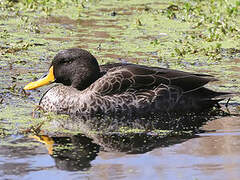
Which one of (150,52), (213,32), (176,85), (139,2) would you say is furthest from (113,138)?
(139,2)

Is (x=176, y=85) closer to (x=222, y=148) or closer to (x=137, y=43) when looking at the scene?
(x=222, y=148)

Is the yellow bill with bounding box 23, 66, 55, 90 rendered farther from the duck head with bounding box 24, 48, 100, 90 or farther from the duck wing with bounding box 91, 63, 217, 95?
the duck wing with bounding box 91, 63, 217, 95

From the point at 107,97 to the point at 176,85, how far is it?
92 cm

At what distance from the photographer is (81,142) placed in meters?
7.19

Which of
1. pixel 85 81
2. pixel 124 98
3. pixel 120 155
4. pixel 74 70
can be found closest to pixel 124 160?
pixel 120 155

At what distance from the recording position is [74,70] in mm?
8820

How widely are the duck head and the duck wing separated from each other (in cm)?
18

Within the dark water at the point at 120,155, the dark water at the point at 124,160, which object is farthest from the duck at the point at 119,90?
the dark water at the point at 124,160

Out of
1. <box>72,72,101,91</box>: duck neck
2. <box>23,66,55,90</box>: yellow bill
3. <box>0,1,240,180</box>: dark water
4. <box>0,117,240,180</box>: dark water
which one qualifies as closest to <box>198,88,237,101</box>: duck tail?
<box>0,1,240,180</box>: dark water

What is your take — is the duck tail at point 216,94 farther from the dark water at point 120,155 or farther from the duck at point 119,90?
the dark water at point 120,155

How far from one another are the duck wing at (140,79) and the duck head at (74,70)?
182mm

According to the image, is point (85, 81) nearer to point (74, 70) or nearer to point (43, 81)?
point (74, 70)

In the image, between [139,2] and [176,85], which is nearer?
[176,85]

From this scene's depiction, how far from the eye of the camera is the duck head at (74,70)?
8.72 meters
